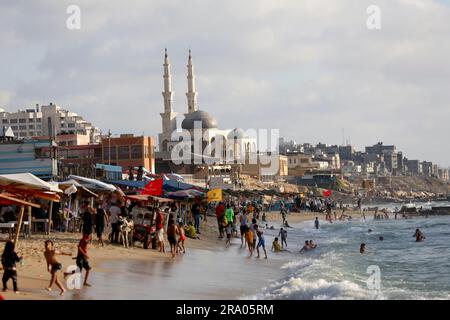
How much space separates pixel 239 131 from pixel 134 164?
44700 millimetres

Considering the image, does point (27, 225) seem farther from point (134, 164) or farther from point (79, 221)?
point (134, 164)

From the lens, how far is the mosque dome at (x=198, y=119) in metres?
103

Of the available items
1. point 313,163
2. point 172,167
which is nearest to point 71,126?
point 172,167

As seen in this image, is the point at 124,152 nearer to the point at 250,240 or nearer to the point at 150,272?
the point at 250,240

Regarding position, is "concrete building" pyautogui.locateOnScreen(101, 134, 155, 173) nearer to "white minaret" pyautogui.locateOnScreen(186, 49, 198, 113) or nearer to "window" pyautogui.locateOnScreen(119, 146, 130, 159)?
"window" pyautogui.locateOnScreen(119, 146, 130, 159)

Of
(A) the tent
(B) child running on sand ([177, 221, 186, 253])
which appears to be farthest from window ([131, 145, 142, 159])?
(A) the tent

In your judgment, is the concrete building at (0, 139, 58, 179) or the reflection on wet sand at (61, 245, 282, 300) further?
the concrete building at (0, 139, 58, 179)

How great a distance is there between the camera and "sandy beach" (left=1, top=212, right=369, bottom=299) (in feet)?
45.1

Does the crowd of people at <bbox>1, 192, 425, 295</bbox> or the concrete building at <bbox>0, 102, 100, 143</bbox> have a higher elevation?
the concrete building at <bbox>0, 102, 100, 143</bbox>

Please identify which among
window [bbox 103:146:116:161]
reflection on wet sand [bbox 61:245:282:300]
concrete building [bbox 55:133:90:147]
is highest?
concrete building [bbox 55:133:90:147]

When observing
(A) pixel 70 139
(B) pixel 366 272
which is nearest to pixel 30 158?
(B) pixel 366 272

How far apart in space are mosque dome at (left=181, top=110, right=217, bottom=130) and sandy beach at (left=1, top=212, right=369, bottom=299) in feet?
255

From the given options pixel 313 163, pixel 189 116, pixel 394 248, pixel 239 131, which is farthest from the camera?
pixel 313 163

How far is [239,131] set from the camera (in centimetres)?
11231
